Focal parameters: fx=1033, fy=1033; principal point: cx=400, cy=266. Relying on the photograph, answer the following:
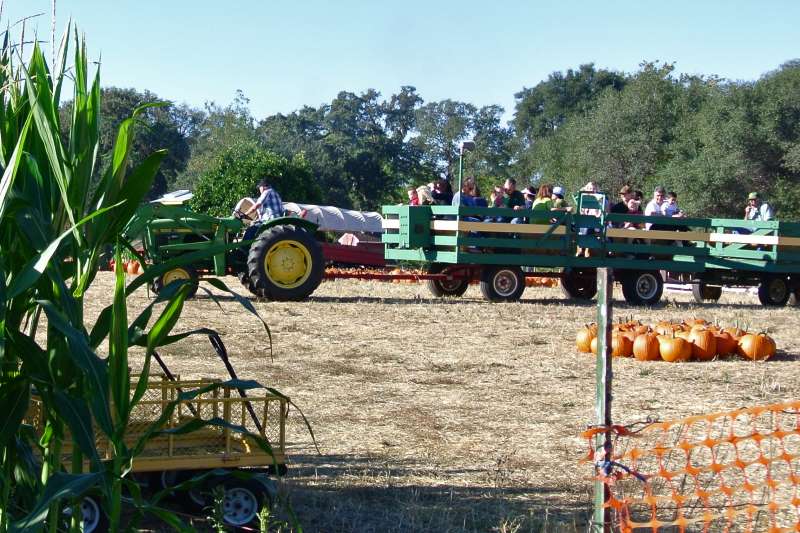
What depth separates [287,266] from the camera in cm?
1347

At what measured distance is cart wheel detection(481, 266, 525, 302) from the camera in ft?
48.9

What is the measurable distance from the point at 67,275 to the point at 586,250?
43.5ft

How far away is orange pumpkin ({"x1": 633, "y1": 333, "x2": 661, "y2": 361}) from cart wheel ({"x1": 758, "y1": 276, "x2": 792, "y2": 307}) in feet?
24.7

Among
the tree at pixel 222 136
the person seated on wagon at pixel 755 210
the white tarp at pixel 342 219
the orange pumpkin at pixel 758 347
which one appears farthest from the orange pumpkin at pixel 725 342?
the tree at pixel 222 136

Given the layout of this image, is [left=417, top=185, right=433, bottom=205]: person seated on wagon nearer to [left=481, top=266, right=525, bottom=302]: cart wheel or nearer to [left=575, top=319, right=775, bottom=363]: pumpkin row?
[left=481, top=266, right=525, bottom=302]: cart wheel

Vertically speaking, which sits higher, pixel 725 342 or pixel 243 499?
pixel 725 342

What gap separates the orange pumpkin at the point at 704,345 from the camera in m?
9.84

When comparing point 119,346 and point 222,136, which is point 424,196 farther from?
point 222,136

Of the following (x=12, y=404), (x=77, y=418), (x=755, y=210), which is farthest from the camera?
(x=755, y=210)

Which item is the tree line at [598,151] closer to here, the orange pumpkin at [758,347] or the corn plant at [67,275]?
the orange pumpkin at [758,347]

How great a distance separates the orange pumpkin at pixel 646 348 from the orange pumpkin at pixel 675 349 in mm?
74

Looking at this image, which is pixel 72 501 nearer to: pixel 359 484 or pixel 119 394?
pixel 119 394

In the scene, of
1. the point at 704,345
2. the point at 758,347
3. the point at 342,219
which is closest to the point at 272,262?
the point at 704,345

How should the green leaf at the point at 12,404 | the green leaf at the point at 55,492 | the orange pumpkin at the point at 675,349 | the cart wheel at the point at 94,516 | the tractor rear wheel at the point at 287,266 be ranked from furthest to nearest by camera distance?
the tractor rear wheel at the point at 287,266 → the orange pumpkin at the point at 675,349 → the cart wheel at the point at 94,516 → the green leaf at the point at 12,404 → the green leaf at the point at 55,492
